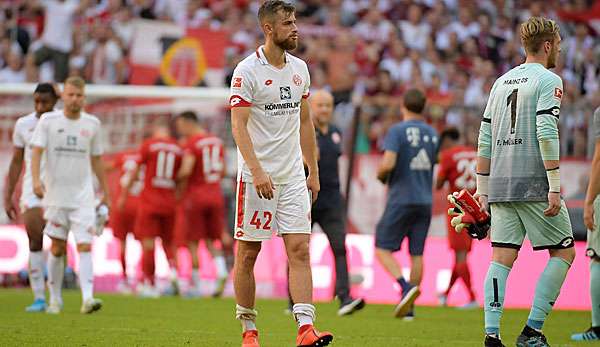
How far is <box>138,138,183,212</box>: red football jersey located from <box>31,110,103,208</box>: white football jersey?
435cm

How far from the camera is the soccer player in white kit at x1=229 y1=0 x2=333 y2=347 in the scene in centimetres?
789

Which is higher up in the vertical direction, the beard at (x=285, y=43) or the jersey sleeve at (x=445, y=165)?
the beard at (x=285, y=43)

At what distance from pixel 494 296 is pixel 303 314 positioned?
1.33 m

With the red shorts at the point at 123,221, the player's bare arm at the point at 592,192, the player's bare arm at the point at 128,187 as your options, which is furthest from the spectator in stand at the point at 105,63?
the player's bare arm at the point at 592,192

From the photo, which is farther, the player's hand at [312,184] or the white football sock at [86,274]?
the white football sock at [86,274]

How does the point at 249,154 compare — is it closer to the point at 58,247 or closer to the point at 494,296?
the point at 494,296

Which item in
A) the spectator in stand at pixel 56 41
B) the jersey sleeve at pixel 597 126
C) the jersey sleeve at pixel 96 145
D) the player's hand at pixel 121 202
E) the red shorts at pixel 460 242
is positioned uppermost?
the spectator in stand at pixel 56 41

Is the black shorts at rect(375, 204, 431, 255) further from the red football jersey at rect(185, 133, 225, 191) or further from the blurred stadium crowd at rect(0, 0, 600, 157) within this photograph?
the blurred stadium crowd at rect(0, 0, 600, 157)

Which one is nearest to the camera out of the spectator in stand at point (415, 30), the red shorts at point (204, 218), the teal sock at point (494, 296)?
the teal sock at point (494, 296)

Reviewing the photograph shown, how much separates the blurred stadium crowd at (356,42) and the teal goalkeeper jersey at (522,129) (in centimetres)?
1231

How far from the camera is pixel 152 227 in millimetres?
16688

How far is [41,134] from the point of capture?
39.5 feet

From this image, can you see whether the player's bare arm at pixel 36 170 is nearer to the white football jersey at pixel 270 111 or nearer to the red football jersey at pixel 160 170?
the white football jersey at pixel 270 111

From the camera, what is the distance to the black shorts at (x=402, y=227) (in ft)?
42.0
